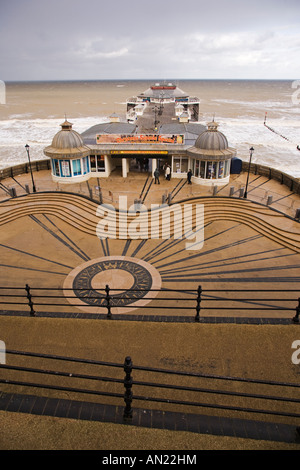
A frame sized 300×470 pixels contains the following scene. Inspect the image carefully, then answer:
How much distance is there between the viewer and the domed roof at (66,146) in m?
25.8

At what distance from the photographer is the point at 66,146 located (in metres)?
26.3

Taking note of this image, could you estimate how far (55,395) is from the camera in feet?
21.7

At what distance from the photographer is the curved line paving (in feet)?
48.8

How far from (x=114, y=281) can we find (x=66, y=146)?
1547 cm

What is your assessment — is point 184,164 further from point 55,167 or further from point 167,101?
point 167,101

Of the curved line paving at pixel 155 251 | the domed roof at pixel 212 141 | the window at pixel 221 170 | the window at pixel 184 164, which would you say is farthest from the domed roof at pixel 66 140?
the window at pixel 221 170

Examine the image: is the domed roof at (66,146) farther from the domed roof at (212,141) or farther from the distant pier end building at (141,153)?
the domed roof at (212,141)

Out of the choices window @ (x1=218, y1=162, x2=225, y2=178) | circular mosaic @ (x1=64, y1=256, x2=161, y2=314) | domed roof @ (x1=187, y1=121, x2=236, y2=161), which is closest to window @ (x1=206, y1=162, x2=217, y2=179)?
window @ (x1=218, y1=162, x2=225, y2=178)

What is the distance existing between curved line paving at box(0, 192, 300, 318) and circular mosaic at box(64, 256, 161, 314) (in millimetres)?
51

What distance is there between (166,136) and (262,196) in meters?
9.78

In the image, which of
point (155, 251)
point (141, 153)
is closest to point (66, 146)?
point (141, 153)

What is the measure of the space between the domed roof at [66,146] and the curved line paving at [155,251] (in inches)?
159

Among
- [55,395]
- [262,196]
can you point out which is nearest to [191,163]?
[262,196]
